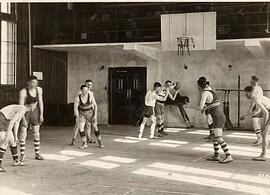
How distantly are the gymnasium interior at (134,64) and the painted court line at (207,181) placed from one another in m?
1.15

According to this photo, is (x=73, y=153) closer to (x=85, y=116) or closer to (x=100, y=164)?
(x=85, y=116)

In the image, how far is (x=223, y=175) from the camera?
6.84 metres

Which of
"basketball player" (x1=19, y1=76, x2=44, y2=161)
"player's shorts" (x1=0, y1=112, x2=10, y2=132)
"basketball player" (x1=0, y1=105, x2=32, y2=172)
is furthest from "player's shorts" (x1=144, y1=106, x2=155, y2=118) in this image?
"player's shorts" (x1=0, y1=112, x2=10, y2=132)

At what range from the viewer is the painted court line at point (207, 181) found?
5.82 meters

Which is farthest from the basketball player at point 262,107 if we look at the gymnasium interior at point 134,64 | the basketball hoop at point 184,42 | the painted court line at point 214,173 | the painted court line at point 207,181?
the basketball hoop at point 184,42

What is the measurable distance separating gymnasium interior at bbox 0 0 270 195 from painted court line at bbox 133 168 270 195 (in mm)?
1154

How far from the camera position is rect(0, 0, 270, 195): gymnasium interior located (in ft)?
34.4

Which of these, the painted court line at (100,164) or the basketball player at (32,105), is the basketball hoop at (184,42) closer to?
the painted court line at (100,164)

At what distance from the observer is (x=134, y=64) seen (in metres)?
15.8

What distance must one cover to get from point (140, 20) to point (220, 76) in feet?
10.8

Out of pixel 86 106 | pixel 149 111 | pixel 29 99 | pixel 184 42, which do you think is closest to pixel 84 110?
pixel 86 106

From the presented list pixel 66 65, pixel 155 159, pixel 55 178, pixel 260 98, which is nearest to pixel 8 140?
pixel 55 178

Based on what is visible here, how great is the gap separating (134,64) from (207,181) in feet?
32.1

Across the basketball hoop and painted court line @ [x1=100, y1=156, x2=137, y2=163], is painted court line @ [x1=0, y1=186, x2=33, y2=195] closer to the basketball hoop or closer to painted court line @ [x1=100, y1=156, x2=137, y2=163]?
painted court line @ [x1=100, y1=156, x2=137, y2=163]
